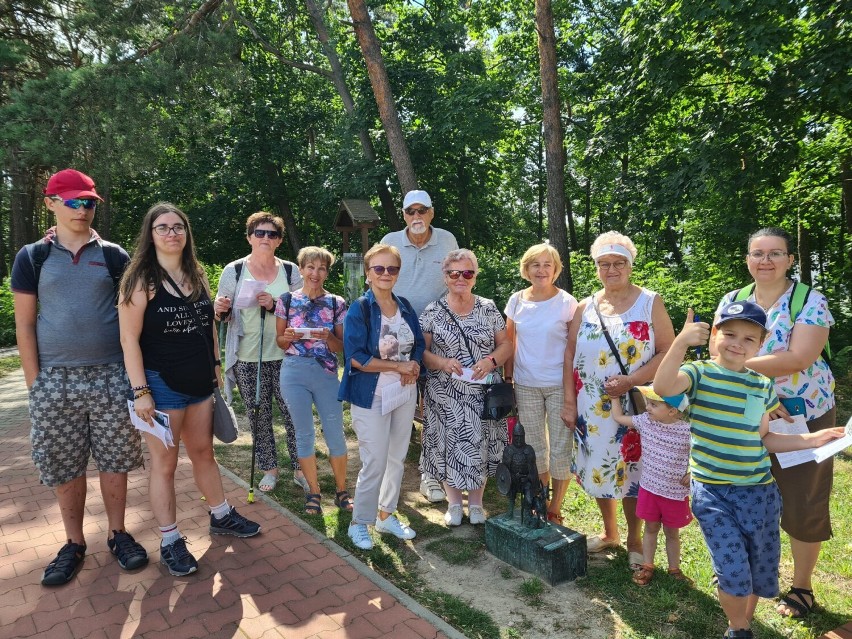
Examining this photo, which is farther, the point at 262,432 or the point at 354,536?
the point at 262,432

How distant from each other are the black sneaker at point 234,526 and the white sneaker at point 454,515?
134 cm

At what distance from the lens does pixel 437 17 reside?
15555 millimetres

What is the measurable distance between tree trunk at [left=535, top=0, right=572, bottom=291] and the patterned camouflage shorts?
6.74 metres

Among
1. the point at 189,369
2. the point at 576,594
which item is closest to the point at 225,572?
the point at 189,369

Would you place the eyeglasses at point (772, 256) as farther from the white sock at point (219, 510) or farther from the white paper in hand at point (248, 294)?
the white sock at point (219, 510)

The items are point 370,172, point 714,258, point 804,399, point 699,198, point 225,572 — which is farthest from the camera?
point 370,172

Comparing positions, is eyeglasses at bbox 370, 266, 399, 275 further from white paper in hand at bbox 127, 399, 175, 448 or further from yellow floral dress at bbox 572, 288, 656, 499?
white paper in hand at bbox 127, 399, 175, 448

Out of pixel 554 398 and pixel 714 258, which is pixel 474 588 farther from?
pixel 714 258

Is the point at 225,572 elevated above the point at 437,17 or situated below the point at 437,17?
below

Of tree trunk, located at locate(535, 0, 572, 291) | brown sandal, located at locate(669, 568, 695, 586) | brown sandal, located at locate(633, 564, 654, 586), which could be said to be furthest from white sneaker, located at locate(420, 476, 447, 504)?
tree trunk, located at locate(535, 0, 572, 291)

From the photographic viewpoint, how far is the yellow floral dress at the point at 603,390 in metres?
3.42

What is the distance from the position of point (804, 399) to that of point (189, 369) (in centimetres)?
336

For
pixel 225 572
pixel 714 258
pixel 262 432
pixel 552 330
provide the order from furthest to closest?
pixel 714 258 < pixel 262 432 < pixel 552 330 < pixel 225 572

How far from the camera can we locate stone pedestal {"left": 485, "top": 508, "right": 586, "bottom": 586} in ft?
11.1
